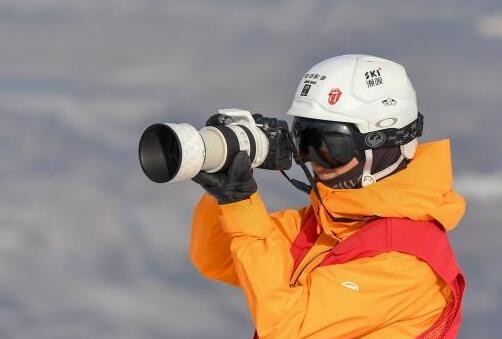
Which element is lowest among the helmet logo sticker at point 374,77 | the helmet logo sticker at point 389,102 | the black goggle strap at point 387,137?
the black goggle strap at point 387,137

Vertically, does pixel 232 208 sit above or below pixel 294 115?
below

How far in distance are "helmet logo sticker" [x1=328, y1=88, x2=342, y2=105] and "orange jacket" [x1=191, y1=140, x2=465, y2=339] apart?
555 mm

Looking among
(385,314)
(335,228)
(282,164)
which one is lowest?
(385,314)

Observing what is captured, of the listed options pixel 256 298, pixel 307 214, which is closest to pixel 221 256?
pixel 307 214

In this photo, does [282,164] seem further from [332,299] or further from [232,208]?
[332,299]

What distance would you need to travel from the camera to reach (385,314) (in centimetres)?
576

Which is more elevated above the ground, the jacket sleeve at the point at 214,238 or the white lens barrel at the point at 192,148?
the white lens barrel at the point at 192,148

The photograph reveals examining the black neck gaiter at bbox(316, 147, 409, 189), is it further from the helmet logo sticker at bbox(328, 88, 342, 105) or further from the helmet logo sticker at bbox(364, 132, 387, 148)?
the helmet logo sticker at bbox(328, 88, 342, 105)

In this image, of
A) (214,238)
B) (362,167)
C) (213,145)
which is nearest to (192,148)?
(213,145)

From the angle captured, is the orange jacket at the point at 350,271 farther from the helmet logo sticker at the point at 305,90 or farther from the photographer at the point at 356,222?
the helmet logo sticker at the point at 305,90

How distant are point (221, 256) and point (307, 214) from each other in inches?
26.8

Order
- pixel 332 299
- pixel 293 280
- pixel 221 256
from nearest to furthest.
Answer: pixel 332 299
pixel 293 280
pixel 221 256

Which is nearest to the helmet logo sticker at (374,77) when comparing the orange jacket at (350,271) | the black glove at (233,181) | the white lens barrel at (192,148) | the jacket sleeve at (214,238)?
the orange jacket at (350,271)

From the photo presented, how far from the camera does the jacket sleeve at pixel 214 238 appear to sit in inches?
263
